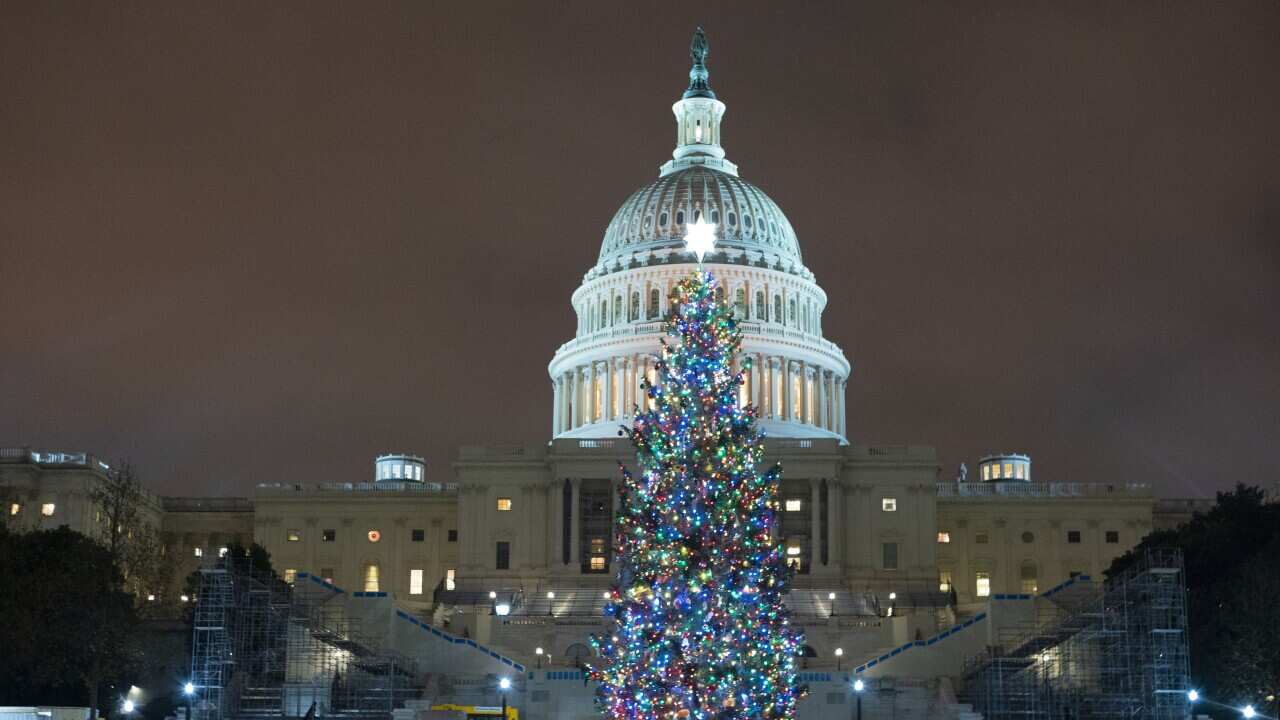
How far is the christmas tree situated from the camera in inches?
1815

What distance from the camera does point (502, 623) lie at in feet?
335

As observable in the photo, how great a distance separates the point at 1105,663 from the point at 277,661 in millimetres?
35394

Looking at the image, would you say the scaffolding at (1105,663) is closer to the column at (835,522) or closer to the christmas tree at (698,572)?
the column at (835,522)

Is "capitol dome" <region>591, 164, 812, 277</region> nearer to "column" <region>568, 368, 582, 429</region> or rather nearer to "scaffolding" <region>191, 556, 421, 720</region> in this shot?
"column" <region>568, 368, 582, 429</region>

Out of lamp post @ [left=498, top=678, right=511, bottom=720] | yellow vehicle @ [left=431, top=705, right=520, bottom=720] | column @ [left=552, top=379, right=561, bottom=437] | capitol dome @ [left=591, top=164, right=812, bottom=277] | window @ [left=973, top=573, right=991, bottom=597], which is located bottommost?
yellow vehicle @ [left=431, top=705, right=520, bottom=720]

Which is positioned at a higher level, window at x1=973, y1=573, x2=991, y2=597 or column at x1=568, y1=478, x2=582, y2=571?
column at x1=568, y1=478, x2=582, y2=571

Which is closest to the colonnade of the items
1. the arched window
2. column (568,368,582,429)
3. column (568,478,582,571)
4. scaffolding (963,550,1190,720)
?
column (568,368,582,429)

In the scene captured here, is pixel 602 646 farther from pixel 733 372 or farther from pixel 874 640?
pixel 874 640

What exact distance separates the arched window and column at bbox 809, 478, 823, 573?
20036 mm

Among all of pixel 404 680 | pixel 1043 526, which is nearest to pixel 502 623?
pixel 404 680

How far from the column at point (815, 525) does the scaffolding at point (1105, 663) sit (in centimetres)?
3303

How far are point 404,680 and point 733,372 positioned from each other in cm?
4209

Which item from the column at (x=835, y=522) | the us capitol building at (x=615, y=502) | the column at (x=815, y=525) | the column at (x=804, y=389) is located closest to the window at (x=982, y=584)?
the us capitol building at (x=615, y=502)

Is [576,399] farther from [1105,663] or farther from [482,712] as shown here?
[1105,663]
